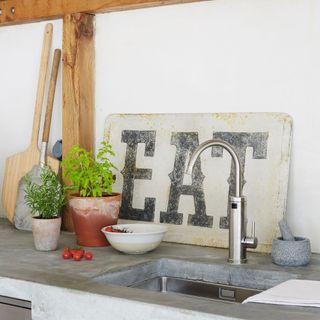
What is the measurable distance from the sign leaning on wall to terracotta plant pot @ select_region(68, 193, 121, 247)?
0.61ft

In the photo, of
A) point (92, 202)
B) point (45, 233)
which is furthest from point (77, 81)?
point (45, 233)

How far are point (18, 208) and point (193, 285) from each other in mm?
1022

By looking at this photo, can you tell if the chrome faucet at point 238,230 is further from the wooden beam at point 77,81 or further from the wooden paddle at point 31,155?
the wooden paddle at point 31,155

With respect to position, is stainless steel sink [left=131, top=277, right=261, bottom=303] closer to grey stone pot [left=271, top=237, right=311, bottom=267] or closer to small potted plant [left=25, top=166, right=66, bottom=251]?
grey stone pot [left=271, top=237, right=311, bottom=267]

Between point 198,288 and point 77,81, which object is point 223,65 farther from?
point 198,288

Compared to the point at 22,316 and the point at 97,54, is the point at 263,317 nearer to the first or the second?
the point at 22,316

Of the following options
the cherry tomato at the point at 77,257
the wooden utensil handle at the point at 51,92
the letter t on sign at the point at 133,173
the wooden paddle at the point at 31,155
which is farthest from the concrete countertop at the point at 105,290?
the wooden utensil handle at the point at 51,92

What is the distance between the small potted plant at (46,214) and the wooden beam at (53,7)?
2.40ft

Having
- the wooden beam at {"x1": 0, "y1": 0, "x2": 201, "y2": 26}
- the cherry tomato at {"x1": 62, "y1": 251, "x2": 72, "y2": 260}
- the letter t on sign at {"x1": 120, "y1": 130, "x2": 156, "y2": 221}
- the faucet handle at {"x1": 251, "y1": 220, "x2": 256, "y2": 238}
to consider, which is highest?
the wooden beam at {"x1": 0, "y1": 0, "x2": 201, "y2": 26}

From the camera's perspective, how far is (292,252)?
79.9 inches

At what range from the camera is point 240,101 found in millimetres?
2377

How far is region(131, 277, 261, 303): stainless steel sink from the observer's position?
2.07 meters

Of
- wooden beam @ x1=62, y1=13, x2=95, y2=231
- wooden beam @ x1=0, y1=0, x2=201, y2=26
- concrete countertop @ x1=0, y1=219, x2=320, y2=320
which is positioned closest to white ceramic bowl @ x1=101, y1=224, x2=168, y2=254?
concrete countertop @ x1=0, y1=219, x2=320, y2=320

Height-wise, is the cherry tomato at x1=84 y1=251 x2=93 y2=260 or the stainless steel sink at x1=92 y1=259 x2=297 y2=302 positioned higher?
the cherry tomato at x1=84 y1=251 x2=93 y2=260
